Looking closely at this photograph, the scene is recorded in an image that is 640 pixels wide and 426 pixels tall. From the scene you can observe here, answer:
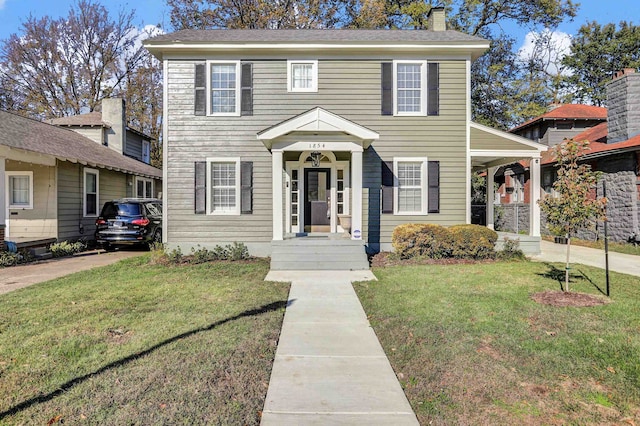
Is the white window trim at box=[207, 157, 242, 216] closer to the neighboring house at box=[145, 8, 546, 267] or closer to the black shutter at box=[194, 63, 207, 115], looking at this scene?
the neighboring house at box=[145, 8, 546, 267]

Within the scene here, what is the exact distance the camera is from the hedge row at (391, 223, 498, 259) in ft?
30.7

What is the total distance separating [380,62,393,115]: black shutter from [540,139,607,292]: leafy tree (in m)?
5.44

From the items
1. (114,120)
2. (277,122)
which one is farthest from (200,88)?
(114,120)

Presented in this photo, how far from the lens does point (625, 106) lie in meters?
12.9

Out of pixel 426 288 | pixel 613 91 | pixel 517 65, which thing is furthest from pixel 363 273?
pixel 517 65

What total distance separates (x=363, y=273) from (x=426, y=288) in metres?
2.02

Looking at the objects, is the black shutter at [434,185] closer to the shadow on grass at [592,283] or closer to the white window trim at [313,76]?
the shadow on grass at [592,283]

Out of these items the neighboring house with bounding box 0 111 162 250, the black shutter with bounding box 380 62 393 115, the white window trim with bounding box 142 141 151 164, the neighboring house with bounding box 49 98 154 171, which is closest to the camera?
the black shutter with bounding box 380 62 393 115

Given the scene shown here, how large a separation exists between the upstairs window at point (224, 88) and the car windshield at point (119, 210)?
4.35 meters

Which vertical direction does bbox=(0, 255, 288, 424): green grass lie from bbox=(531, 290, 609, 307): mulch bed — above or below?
below

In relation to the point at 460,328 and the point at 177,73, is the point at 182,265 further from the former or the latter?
the point at 460,328

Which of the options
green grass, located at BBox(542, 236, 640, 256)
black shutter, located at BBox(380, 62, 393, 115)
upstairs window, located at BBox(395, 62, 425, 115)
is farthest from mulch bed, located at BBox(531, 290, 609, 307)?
green grass, located at BBox(542, 236, 640, 256)

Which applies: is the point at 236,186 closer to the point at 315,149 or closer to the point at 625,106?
the point at 315,149

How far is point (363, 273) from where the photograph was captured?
825 cm
